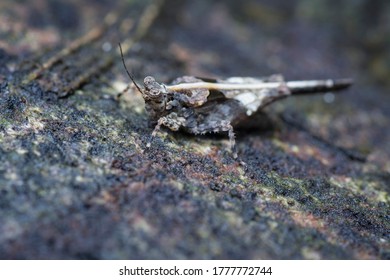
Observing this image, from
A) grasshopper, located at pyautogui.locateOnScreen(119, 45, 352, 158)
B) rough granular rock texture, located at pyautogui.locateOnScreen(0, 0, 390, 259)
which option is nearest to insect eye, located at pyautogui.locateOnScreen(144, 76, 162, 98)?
grasshopper, located at pyautogui.locateOnScreen(119, 45, 352, 158)

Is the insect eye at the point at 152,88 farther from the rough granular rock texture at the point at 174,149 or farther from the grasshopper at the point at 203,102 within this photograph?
the rough granular rock texture at the point at 174,149

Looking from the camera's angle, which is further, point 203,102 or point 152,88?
point 203,102

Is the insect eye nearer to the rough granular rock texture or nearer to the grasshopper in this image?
the grasshopper

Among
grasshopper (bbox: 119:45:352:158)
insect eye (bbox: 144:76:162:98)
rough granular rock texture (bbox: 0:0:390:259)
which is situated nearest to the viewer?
rough granular rock texture (bbox: 0:0:390:259)

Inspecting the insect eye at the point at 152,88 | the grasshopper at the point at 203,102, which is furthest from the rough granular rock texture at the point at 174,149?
the insect eye at the point at 152,88

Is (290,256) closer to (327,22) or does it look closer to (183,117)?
(183,117)

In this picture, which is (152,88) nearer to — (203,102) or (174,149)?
(203,102)

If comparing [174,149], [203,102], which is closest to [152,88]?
[203,102]
